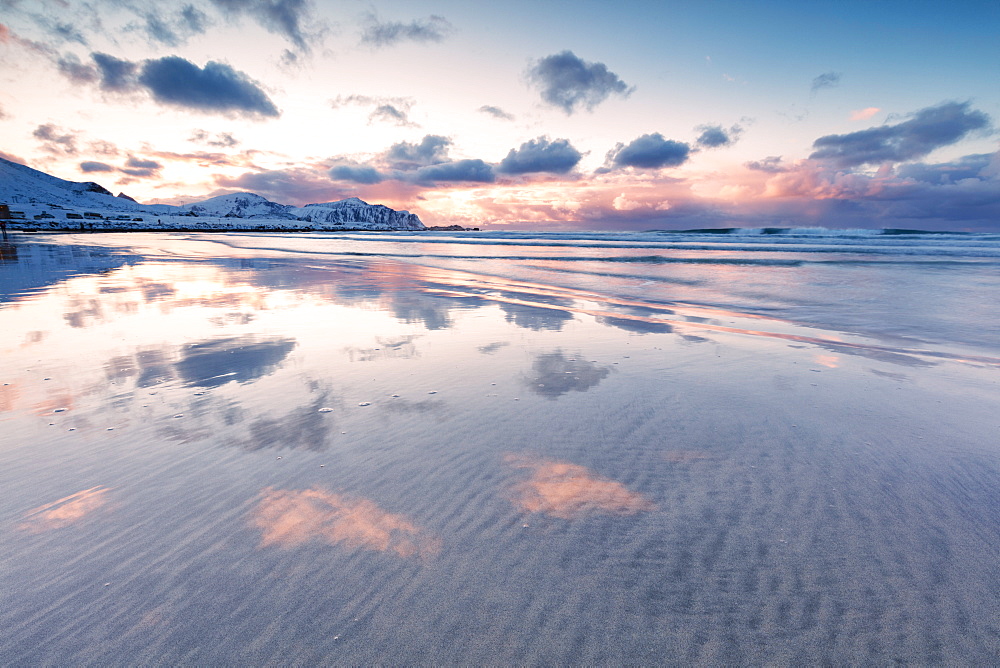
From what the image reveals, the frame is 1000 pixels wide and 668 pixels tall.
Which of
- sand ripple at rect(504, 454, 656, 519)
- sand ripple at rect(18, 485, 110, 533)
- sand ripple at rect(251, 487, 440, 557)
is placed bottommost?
sand ripple at rect(504, 454, 656, 519)

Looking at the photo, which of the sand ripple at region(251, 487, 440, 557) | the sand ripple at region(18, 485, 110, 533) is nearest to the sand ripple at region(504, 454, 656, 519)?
the sand ripple at region(251, 487, 440, 557)

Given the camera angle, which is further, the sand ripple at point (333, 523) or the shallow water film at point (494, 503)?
the sand ripple at point (333, 523)

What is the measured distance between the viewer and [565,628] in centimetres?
181

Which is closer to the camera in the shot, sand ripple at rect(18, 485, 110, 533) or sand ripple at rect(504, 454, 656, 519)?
sand ripple at rect(18, 485, 110, 533)

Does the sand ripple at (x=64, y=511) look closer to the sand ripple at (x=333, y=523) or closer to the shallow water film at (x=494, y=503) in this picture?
the shallow water film at (x=494, y=503)

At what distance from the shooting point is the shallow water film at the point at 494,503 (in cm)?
180

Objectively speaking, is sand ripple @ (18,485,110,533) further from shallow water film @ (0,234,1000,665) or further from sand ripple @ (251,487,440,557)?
sand ripple @ (251,487,440,557)

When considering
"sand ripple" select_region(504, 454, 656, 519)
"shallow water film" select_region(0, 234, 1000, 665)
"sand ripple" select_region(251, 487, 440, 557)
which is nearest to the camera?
"shallow water film" select_region(0, 234, 1000, 665)

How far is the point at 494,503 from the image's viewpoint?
2643 millimetres

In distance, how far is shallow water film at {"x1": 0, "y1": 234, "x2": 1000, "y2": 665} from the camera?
180 centimetres

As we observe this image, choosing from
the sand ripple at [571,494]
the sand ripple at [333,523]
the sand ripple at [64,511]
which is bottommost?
the sand ripple at [571,494]

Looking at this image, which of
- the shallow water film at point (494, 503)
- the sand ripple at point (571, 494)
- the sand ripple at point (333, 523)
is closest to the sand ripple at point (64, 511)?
the shallow water film at point (494, 503)

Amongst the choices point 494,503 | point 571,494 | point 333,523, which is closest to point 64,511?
point 333,523

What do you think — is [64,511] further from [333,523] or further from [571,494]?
[571,494]
